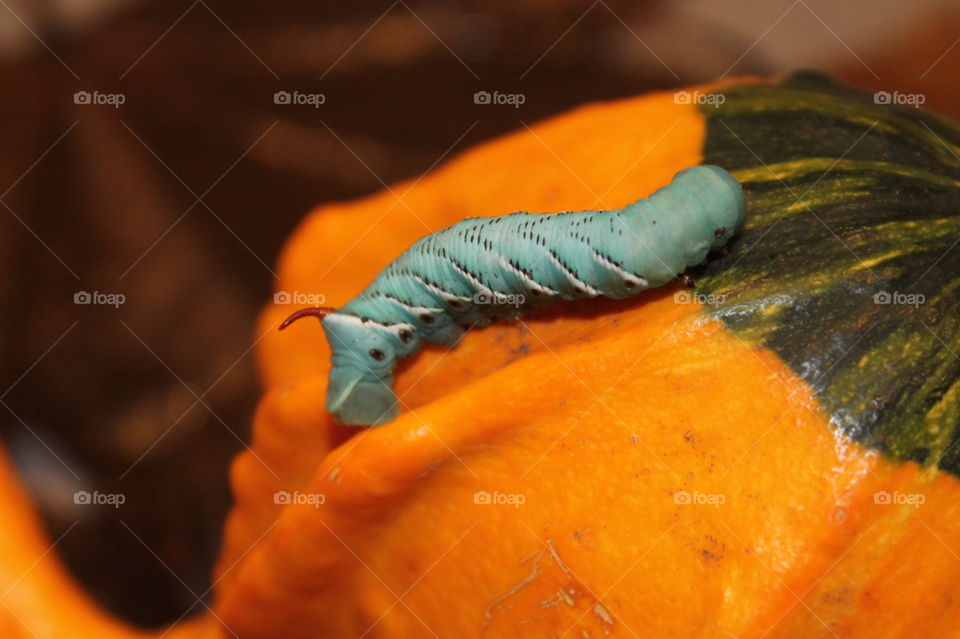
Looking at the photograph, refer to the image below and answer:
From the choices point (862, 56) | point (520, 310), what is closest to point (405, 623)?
point (520, 310)

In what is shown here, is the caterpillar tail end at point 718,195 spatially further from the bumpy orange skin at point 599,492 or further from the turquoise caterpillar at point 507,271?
the bumpy orange skin at point 599,492

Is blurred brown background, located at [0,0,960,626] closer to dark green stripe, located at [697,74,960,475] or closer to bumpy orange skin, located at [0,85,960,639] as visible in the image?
bumpy orange skin, located at [0,85,960,639]

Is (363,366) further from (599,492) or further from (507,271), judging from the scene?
(599,492)

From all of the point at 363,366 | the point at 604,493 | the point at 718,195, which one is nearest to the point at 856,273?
the point at 718,195

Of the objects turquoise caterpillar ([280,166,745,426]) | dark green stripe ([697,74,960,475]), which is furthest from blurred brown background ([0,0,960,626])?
dark green stripe ([697,74,960,475])

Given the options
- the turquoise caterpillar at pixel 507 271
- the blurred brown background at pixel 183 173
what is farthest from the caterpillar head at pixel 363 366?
the blurred brown background at pixel 183 173

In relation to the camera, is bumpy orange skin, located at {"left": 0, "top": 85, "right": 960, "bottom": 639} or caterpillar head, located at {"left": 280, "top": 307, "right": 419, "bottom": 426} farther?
caterpillar head, located at {"left": 280, "top": 307, "right": 419, "bottom": 426}

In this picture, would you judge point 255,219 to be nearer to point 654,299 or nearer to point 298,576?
point 298,576
